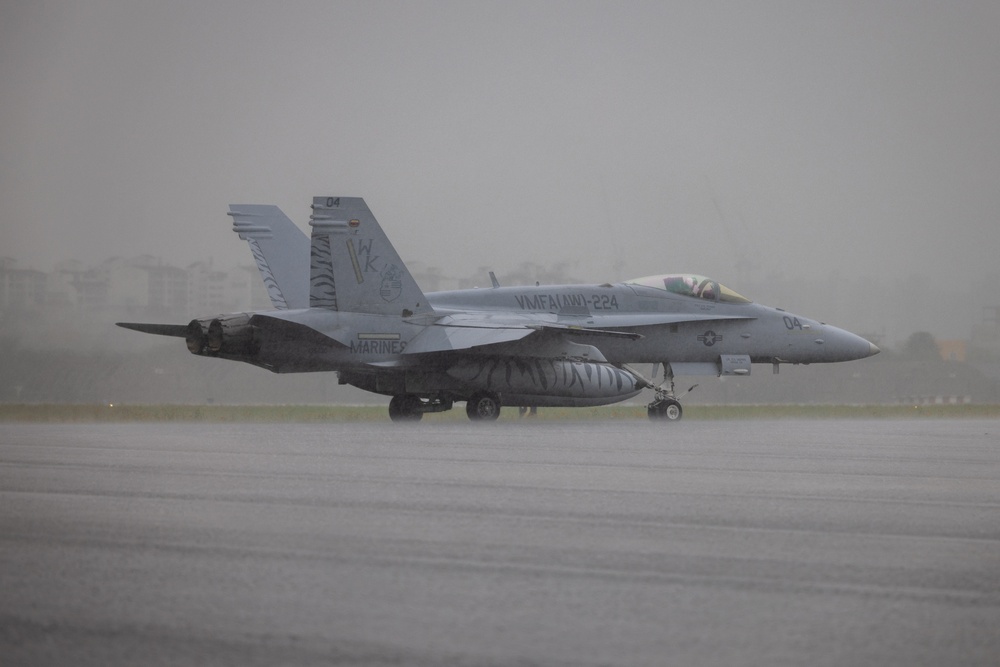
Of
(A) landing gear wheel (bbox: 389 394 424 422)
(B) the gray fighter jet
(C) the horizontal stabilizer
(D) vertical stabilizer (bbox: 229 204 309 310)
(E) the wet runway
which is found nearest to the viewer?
(E) the wet runway

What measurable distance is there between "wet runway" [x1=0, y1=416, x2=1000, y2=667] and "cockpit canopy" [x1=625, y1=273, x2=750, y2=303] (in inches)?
565

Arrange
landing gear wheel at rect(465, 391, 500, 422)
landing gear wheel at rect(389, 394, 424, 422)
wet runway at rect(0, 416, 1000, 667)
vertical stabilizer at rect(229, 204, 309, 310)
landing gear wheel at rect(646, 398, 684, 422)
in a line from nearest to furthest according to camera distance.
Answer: wet runway at rect(0, 416, 1000, 667)
landing gear wheel at rect(465, 391, 500, 422)
landing gear wheel at rect(389, 394, 424, 422)
landing gear wheel at rect(646, 398, 684, 422)
vertical stabilizer at rect(229, 204, 309, 310)

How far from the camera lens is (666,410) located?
86.8 ft

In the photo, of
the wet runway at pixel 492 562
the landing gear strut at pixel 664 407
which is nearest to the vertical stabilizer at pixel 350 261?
the landing gear strut at pixel 664 407

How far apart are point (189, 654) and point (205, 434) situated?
14.1m

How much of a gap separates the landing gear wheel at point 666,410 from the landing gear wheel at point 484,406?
351 cm

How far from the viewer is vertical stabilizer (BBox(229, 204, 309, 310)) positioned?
28.2 m

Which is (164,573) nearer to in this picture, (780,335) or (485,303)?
(485,303)

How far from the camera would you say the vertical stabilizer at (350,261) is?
2320 cm

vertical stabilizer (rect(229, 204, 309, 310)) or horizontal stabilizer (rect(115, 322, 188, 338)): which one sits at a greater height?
vertical stabilizer (rect(229, 204, 309, 310))

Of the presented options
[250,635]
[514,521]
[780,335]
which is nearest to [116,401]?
[780,335]

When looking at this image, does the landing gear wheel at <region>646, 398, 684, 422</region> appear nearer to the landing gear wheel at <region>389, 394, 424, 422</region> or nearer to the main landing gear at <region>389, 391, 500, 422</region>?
the main landing gear at <region>389, 391, 500, 422</region>

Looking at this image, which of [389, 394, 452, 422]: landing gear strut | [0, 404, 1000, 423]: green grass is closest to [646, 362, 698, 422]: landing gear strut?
[0, 404, 1000, 423]: green grass

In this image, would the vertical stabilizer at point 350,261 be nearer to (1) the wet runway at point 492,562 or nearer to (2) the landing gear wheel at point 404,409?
(2) the landing gear wheel at point 404,409
